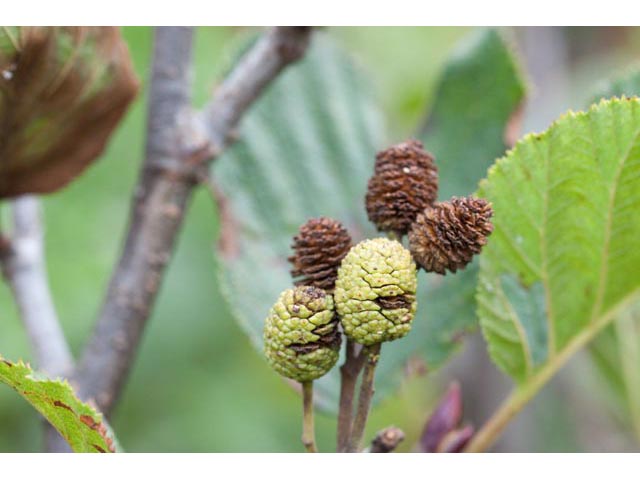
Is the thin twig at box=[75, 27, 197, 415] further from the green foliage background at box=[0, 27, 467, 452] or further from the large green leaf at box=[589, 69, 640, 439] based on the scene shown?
the green foliage background at box=[0, 27, 467, 452]

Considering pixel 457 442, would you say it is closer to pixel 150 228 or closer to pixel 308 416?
pixel 308 416

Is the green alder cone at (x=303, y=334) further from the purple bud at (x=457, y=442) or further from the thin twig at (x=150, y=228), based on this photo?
the thin twig at (x=150, y=228)

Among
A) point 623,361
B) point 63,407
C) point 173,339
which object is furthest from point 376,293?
point 173,339

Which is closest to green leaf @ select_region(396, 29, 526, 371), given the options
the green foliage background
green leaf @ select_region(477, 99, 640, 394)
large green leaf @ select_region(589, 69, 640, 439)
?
green leaf @ select_region(477, 99, 640, 394)

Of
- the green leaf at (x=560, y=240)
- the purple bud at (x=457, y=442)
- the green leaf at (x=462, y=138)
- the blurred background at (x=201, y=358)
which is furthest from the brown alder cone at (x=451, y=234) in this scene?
the blurred background at (x=201, y=358)

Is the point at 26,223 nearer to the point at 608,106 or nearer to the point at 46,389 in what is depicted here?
the point at 46,389

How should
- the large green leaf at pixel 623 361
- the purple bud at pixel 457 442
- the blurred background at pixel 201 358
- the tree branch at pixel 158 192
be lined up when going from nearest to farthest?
the purple bud at pixel 457 442 → the tree branch at pixel 158 192 → the large green leaf at pixel 623 361 → the blurred background at pixel 201 358
